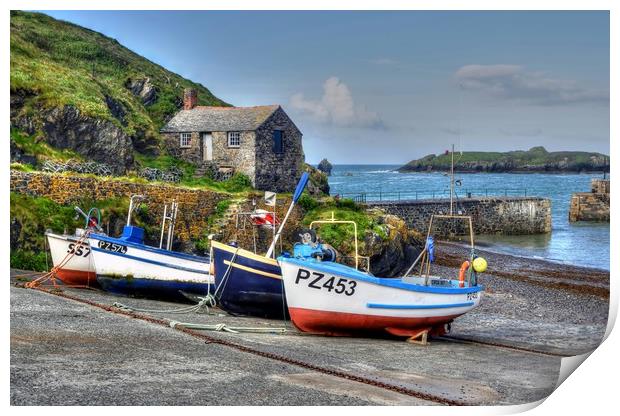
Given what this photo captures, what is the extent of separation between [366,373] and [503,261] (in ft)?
54.2

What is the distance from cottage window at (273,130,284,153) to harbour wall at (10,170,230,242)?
504 cm

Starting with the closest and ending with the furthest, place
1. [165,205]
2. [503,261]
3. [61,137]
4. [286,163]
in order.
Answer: [165,205], [61,137], [286,163], [503,261]

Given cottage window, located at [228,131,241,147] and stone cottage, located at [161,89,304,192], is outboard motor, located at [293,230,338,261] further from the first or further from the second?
cottage window, located at [228,131,241,147]

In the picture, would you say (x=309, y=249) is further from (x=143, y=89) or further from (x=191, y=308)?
(x=143, y=89)

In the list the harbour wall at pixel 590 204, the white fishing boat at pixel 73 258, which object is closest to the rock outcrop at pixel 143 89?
the white fishing boat at pixel 73 258

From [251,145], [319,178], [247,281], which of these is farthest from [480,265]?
[319,178]

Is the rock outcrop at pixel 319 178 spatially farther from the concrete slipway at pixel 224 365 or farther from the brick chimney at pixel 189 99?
the concrete slipway at pixel 224 365

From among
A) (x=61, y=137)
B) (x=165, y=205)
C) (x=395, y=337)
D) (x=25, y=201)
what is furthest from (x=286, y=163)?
(x=395, y=337)

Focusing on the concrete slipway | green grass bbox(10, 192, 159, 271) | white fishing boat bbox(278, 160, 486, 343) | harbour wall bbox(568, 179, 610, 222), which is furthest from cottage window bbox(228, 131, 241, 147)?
harbour wall bbox(568, 179, 610, 222)

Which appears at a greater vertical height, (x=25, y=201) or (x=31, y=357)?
(x=25, y=201)

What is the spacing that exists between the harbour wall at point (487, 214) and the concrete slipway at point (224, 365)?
17815 mm

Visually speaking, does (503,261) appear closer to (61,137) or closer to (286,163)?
(286,163)

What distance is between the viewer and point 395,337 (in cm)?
1062
